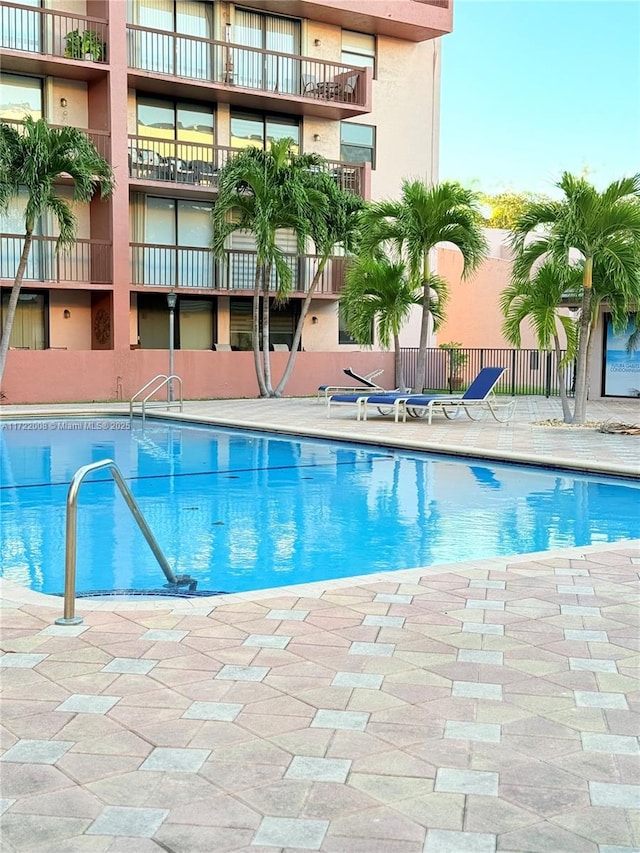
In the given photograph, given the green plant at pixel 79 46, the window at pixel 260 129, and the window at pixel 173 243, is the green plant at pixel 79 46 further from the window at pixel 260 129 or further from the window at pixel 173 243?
the window at pixel 260 129

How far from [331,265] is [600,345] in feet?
25.0

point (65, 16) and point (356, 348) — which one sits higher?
point (65, 16)

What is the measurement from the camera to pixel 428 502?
1043 cm

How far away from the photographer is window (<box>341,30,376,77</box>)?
28.8m

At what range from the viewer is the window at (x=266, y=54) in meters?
26.2

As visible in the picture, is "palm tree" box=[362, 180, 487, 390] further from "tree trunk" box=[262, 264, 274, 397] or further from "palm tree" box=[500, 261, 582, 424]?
"tree trunk" box=[262, 264, 274, 397]

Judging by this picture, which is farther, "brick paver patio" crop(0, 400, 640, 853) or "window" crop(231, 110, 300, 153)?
"window" crop(231, 110, 300, 153)

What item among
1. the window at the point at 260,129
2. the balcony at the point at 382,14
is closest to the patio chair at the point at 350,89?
the window at the point at 260,129

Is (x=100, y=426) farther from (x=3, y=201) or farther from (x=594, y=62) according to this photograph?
(x=594, y=62)

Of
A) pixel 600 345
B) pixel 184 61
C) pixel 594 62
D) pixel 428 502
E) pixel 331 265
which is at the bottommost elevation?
pixel 428 502

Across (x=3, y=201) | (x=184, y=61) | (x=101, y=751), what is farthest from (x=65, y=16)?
(x=101, y=751)

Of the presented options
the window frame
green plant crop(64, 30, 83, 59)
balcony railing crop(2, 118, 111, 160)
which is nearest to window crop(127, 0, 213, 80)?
green plant crop(64, 30, 83, 59)

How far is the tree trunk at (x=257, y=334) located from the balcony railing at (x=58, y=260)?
11.9ft

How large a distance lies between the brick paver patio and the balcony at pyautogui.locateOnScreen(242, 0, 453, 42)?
2459 cm
